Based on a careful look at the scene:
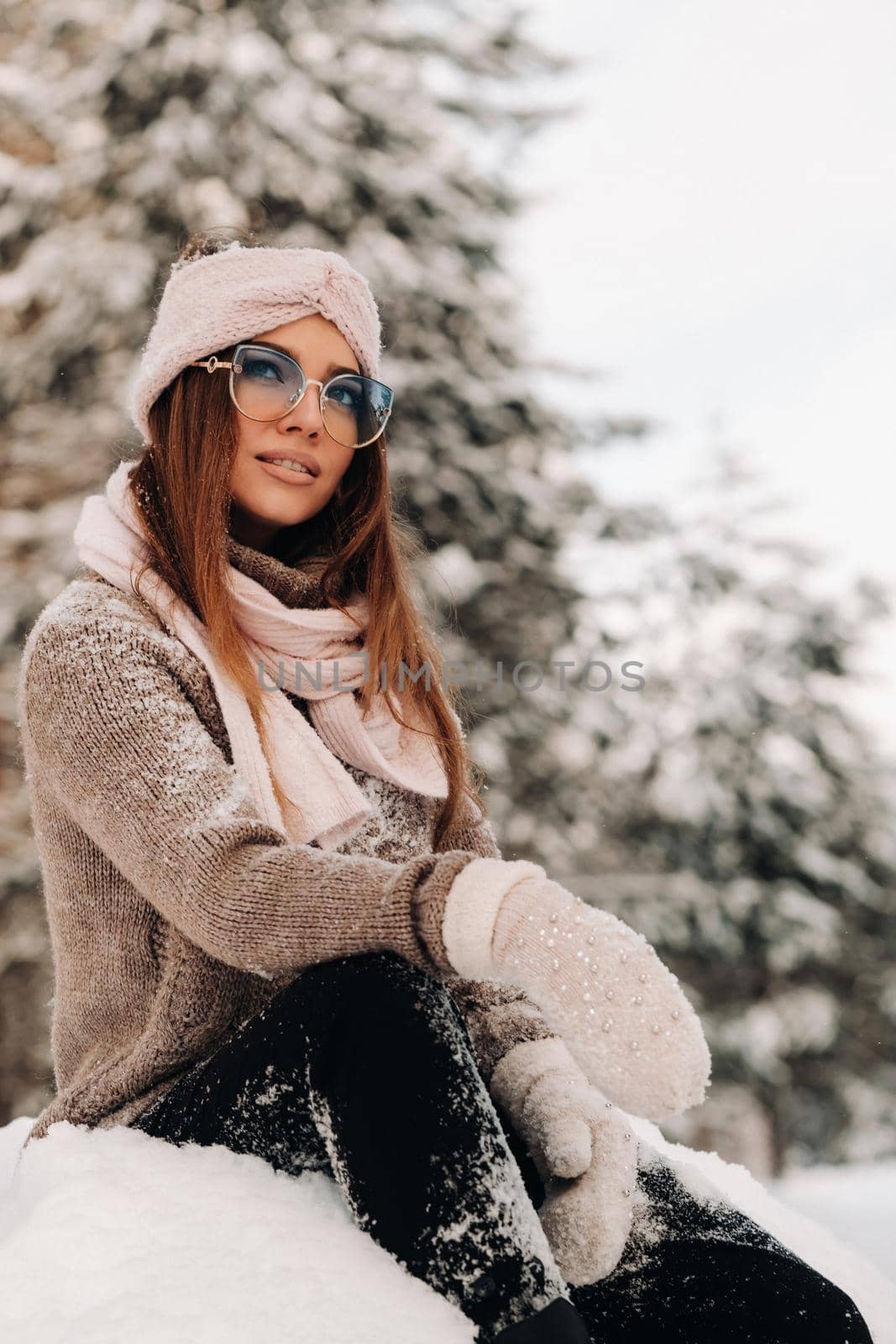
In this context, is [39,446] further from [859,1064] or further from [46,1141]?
[859,1064]

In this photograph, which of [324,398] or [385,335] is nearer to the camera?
[324,398]

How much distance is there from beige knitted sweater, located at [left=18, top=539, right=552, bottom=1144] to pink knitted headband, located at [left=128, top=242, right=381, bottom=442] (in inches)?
19.2

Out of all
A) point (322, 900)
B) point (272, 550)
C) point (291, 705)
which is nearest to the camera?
point (322, 900)

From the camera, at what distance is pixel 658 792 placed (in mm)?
9359

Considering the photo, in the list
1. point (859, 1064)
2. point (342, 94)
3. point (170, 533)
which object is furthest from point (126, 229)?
point (859, 1064)

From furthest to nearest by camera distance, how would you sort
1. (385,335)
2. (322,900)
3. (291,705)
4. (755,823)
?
(755,823) < (385,335) < (291,705) < (322,900)

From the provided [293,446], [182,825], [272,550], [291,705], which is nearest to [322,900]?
[182,825]

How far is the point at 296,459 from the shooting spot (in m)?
2.27

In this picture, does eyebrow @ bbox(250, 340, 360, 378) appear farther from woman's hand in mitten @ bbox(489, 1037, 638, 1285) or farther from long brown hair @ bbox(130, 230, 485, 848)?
woman's hand in mitten @ bbox(489, 1037, 638, 1285)

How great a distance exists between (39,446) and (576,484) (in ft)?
11.1

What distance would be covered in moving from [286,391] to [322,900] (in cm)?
110

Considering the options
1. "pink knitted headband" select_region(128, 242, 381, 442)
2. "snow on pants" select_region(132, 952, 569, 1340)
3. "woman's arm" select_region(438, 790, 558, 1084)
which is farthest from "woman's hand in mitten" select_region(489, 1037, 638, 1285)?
"pink knitted headband" select_region(128, 242, 381, 442)

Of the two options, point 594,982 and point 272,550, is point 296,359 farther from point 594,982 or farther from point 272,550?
point 594,982

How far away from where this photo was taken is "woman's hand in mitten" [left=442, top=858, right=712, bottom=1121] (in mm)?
1335
